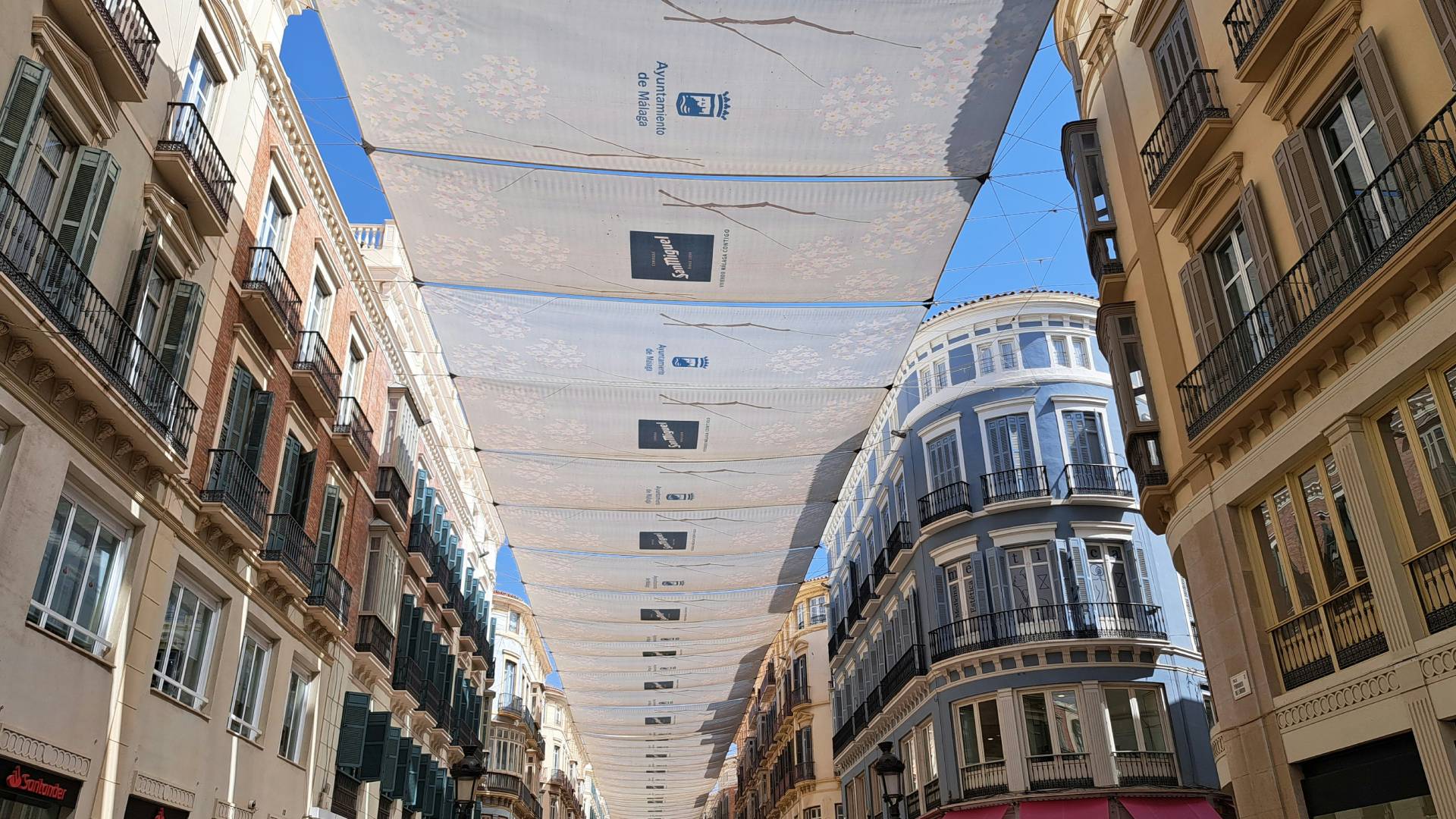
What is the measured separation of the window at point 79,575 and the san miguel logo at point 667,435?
8.68 m

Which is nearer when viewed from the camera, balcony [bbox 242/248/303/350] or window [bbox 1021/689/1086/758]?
balcony [bbox 242/248/303/350]

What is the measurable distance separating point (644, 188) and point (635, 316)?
2.96m

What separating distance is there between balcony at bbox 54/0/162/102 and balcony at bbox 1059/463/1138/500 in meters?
20.1

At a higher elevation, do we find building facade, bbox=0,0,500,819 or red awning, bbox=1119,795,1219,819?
building facade, bbox=0,0,500,819

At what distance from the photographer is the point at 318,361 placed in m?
16.9

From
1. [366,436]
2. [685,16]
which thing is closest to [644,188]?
[685,16]

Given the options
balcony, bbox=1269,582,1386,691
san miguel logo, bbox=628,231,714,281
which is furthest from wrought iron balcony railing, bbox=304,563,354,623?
balcony, bbox=1269,582,1386,691

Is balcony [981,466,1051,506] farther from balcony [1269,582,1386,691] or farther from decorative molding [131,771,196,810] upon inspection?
decorative molding [131,771,196,810]

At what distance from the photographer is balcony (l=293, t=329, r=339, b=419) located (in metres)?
16.2

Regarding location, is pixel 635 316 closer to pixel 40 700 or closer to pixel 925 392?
pixel 40 700

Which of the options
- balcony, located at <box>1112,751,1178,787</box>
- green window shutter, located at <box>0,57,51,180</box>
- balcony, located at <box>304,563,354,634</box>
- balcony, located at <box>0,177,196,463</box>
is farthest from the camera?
balcony, located at <box>1112,751,1178,787</box>

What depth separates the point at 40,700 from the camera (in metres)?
9.46

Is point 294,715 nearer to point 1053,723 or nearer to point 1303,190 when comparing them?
point 1053,723

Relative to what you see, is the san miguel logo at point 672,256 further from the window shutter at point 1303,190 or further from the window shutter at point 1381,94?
the window shutter at point 1381,94
